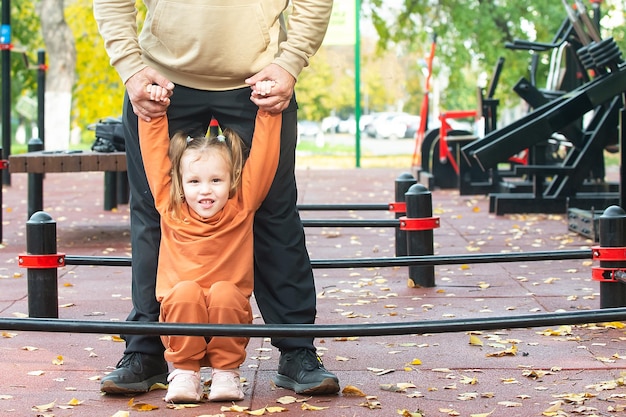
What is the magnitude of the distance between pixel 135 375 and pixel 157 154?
788mm

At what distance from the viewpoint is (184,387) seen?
12.1 feet

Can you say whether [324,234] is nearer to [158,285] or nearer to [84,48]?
[158,285]

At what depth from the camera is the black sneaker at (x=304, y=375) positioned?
385cm

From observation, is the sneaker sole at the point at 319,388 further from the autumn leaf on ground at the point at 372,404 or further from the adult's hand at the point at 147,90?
the adult's hand at the point at 147,90

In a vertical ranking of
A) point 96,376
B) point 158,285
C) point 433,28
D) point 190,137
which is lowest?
point 96,376

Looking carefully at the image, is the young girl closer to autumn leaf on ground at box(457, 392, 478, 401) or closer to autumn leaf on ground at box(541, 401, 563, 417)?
autumn leaf on ground at box(457, 392, 478, 401)

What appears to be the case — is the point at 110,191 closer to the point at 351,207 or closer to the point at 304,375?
the point at 351,207

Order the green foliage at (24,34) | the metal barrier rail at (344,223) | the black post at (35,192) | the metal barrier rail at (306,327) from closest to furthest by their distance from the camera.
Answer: the metal barrier rail at (306,327) < the metal barrier rail at (344,223) < the black post at (35,192) < the green foliage at (24,34)

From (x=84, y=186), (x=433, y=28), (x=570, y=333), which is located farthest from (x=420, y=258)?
(x=433, y=28)

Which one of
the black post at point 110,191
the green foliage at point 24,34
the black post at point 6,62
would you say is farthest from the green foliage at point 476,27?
the green foliage at point 24,34

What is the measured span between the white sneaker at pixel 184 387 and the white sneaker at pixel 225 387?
0.05 metres

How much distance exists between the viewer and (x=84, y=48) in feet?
103

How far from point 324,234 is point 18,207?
171 inches

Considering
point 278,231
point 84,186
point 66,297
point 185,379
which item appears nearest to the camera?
point 185,379
